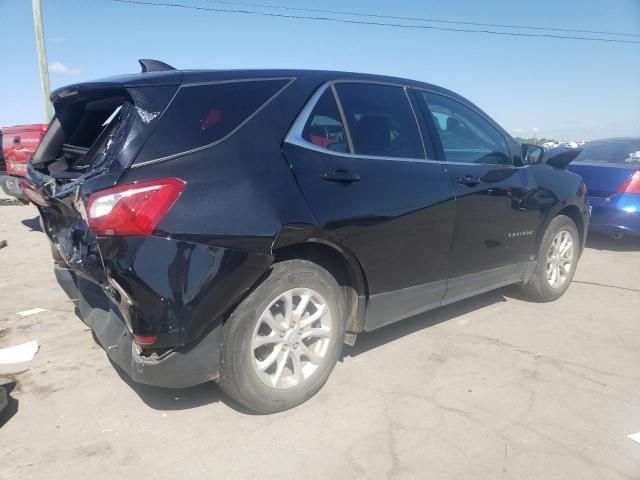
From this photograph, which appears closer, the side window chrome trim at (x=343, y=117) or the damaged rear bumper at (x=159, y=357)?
the damaged rear bumper at (x=159, y=357)

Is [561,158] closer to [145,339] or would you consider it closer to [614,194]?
[614,194]

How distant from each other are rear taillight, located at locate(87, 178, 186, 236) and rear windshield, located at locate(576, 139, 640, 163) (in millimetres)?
7242

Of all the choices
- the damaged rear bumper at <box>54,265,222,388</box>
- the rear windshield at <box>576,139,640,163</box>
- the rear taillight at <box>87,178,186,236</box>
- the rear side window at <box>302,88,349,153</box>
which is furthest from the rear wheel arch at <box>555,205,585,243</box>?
the rear taillight at <box>87,178,186,236</box>

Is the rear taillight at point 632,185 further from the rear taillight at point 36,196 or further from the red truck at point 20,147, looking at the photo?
the red truck at point 20,147

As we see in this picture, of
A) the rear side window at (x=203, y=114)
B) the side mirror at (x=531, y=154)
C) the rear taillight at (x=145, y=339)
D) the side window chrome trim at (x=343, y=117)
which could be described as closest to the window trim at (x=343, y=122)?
the side window chrome trim at (x=343, y=117)

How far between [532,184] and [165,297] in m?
3.28

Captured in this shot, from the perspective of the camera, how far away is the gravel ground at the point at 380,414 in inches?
92.0

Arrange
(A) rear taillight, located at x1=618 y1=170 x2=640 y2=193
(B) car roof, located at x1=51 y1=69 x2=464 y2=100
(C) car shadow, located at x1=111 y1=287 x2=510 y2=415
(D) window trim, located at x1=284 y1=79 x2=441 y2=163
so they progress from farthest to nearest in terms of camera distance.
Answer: (A) rear taillight, located at x1=618 y1=170 x2=640 y2=193 → (C) car shadow, located at x1=111 y1=287 x2=510 y2=415 → (D) window trim, located at x1=284 y1=79 x2=441 y2=163 → (B) car roof, located at x1=51 y1=69 x2=464 y2=100

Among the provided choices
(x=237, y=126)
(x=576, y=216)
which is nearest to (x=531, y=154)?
(x=576, y=216)

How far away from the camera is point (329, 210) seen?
2.70 metres

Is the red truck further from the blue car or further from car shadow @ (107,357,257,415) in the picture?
the blue car

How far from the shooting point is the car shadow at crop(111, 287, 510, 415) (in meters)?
2.85

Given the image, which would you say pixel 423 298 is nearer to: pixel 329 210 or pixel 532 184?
pixel 329 210

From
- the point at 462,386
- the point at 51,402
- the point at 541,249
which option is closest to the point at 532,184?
the point at 541,249
